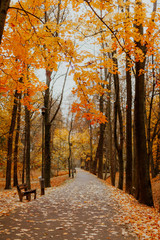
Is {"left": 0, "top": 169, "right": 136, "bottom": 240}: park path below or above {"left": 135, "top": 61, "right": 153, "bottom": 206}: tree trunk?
below

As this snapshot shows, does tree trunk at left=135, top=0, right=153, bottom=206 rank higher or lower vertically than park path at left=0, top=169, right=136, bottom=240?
higher

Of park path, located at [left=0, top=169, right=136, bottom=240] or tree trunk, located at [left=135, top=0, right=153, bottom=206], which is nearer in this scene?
park path, located at [left=0, top=169, right=136, bottom=240]

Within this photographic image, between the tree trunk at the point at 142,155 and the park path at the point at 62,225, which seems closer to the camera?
the park path at the point at 62,225

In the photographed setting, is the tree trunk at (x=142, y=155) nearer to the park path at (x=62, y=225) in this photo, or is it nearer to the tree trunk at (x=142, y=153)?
the tree trunk at (x=142, y=153)

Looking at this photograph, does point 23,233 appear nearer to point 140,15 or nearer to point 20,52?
point 20,52

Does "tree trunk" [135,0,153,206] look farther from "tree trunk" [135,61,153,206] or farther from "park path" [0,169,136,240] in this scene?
"park path" [0,169,136,240]

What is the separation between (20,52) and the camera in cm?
730

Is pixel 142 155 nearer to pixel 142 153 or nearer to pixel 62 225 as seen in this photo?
pixel 142 153

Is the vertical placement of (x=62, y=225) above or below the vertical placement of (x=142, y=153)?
below

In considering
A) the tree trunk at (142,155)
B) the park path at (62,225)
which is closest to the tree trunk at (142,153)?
the tree trunk at (142,155)

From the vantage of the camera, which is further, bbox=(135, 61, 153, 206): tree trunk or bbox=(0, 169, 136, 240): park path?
bbox=(135, 61, 153, 206): tree trunk

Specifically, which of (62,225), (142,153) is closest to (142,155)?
(142,153)

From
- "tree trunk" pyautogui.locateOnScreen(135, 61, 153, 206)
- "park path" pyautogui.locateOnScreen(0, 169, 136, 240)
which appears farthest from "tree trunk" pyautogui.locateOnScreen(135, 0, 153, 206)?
"park path" pyautogui.locateOnScreen(0, 169, 136, 240)

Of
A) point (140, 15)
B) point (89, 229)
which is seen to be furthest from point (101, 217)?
point (140, 15)
